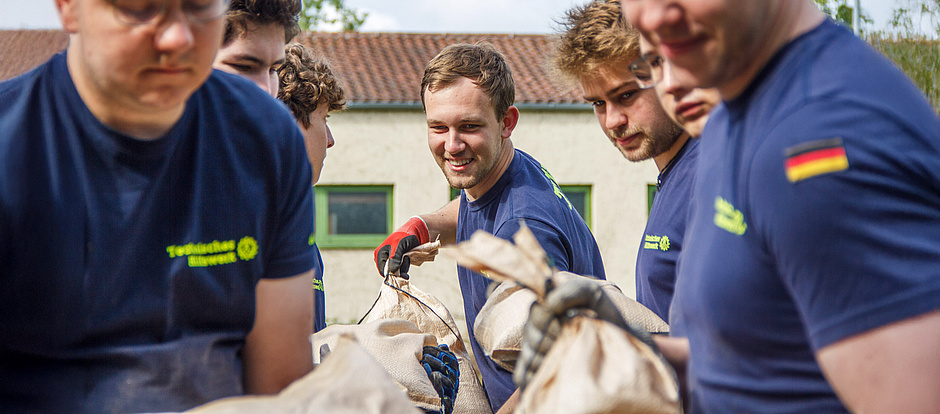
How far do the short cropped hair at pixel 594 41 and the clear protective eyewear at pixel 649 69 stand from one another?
1.90ft

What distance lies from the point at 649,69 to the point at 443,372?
1.49 m

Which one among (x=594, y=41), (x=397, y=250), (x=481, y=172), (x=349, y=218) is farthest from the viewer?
(x=349, y=218)

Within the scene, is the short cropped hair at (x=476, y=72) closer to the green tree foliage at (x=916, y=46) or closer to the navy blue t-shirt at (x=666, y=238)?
the navy blue t-shirt at (x=666, y=238)

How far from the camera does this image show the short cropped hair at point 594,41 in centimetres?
307

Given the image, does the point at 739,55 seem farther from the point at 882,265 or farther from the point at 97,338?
the point at 97,338

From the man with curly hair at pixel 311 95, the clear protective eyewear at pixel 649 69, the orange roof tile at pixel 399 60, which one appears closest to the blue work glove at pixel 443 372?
the man with curly hair at pixel 311 95

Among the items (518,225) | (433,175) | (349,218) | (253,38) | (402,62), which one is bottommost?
(349,218)

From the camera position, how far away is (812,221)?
1070mm

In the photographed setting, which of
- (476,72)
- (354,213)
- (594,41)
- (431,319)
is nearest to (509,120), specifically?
(476,72)

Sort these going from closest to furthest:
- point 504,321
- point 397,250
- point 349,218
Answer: point 504,321, point 397,250, point 349,218

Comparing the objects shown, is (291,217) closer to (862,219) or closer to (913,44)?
(862,219)

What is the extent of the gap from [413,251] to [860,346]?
2658mm

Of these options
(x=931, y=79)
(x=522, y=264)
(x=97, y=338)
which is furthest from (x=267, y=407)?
(x=931, y=79)

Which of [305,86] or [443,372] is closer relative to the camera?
[443,372]
